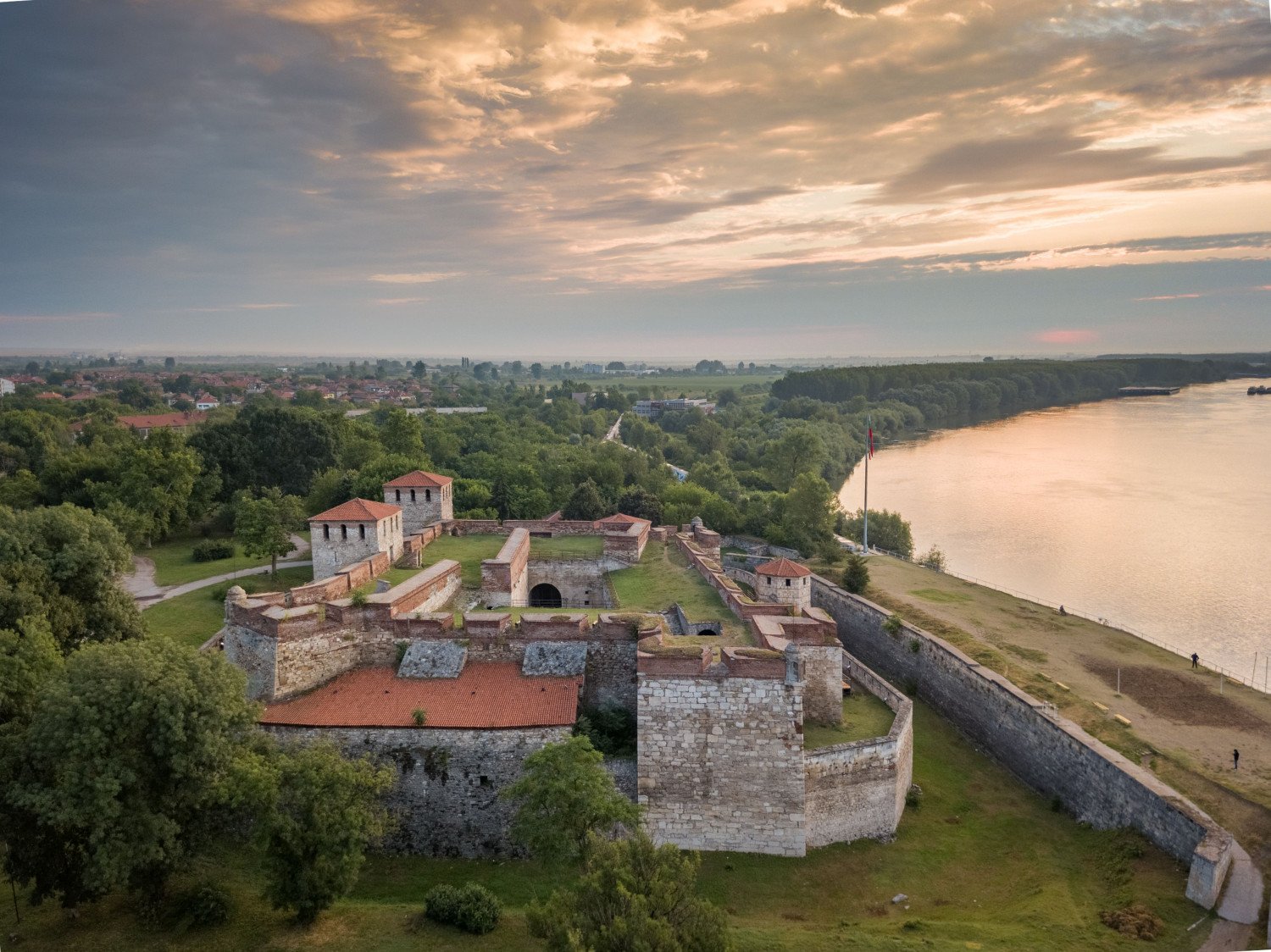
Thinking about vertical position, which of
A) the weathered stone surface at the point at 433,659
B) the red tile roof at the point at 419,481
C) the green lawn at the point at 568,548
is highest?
the red tile roof at the point at 419,481

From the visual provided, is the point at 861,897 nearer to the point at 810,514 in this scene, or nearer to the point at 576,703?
the point at 576,703

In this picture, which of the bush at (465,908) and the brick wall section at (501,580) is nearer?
the bush at (465,908)

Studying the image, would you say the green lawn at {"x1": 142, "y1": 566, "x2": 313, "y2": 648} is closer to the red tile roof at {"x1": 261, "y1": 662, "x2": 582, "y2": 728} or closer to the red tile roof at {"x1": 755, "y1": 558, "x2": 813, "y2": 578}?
the red tile roof at {"x1": 261, "y1": 662, "x2": 582, "y2": 728}

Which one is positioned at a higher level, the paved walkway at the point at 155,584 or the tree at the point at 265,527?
the tree at the point at 265,527

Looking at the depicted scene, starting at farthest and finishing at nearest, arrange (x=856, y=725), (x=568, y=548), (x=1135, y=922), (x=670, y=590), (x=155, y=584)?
(x=155, y=584), (x=568, y=548), (x=670, y=590), (x=856, y=725), (x=1135, y=922)

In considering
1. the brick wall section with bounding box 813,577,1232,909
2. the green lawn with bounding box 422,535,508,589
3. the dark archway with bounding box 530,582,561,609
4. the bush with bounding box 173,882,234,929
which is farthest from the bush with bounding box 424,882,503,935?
the dark archway with bounding box 530,582,561,609

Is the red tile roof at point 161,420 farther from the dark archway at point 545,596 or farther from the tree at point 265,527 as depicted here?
the dark archway at point 545,596

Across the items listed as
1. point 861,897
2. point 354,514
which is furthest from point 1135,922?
point 354,514

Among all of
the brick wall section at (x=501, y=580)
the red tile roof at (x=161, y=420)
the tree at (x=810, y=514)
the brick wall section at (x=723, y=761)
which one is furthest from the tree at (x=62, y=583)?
the red tile roof at (x=161, y=420)
